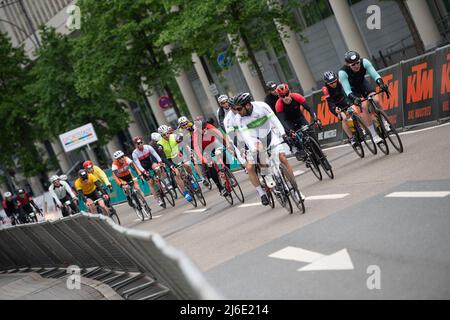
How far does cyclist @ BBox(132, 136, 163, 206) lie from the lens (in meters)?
22.5

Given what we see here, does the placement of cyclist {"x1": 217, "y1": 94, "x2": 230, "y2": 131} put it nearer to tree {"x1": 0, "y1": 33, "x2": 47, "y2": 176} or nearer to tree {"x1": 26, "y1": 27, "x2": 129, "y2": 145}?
tree {"x1": 26, "y1": 27, "x2": 129, "y2": 145}

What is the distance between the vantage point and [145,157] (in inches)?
912

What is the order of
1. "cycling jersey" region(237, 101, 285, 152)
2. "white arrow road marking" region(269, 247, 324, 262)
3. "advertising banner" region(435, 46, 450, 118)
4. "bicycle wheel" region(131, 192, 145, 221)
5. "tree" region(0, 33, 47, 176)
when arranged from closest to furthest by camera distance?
"white arrow road marking" region(269, 247, 324, 262) < "cycling jersey" region(237, 101, 285, 152) < "advertising banner" region(435, 46, 450, 118) < "bicycle wheel" region(131, 192, 145, 221) < "tree" region(0, 33, 47, 176)

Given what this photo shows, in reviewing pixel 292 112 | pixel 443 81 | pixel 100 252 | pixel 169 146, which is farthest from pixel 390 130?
pixel 169 146

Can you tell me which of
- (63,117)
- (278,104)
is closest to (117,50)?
(63,117)

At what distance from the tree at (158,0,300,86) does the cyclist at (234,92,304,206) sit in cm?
1680

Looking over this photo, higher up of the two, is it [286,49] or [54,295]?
[286,49]

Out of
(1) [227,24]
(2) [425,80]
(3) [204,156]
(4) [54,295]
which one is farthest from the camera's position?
(1) [227,24]

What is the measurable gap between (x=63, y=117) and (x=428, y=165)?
3859 cm

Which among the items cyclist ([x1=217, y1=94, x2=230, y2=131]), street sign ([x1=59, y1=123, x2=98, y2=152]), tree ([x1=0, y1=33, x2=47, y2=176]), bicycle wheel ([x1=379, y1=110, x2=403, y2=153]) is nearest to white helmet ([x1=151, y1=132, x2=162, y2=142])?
cyclist ([x1=217, y1=94, x2=230, y2=131])

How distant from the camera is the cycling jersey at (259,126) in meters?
12.7

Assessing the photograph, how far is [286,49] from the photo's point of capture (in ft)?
127

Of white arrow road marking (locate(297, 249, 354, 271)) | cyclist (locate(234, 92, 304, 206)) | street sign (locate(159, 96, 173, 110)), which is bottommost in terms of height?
white arrow road marking (locate(297, 249, 354, 271))
